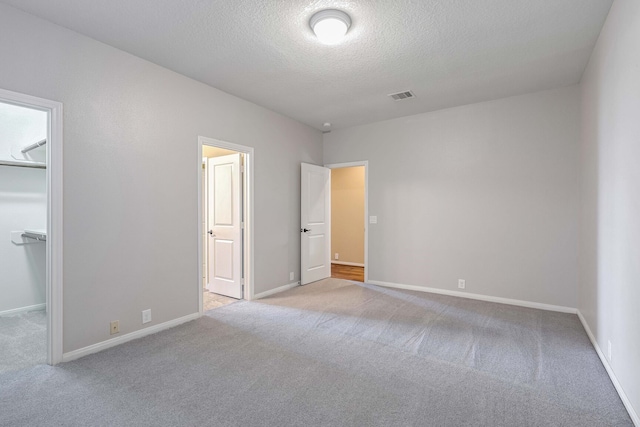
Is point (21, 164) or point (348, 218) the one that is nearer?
point (21, 164)

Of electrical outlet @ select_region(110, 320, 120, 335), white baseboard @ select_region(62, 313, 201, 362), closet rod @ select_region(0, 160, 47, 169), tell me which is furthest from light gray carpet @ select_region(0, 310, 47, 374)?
closet rod @ select_region(0, 160, 47, 169)

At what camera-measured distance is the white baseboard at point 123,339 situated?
2654mm

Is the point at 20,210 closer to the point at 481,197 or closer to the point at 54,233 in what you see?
the point at 54,233

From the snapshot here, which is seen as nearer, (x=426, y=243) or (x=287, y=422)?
(x=287, y=422)

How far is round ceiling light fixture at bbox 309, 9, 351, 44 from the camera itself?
239 cm

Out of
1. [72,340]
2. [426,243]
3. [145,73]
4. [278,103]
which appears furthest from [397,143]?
[72,340]

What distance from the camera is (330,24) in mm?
2451

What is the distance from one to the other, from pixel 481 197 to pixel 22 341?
5.39 metres

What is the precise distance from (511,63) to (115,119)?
387cm

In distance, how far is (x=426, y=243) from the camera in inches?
190

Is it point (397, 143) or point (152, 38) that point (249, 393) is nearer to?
point (152, 38)

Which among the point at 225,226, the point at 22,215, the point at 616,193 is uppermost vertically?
the point at 616,193

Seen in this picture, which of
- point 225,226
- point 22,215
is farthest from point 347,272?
point 22,215

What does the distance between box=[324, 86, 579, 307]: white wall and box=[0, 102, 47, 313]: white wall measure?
447 cm
